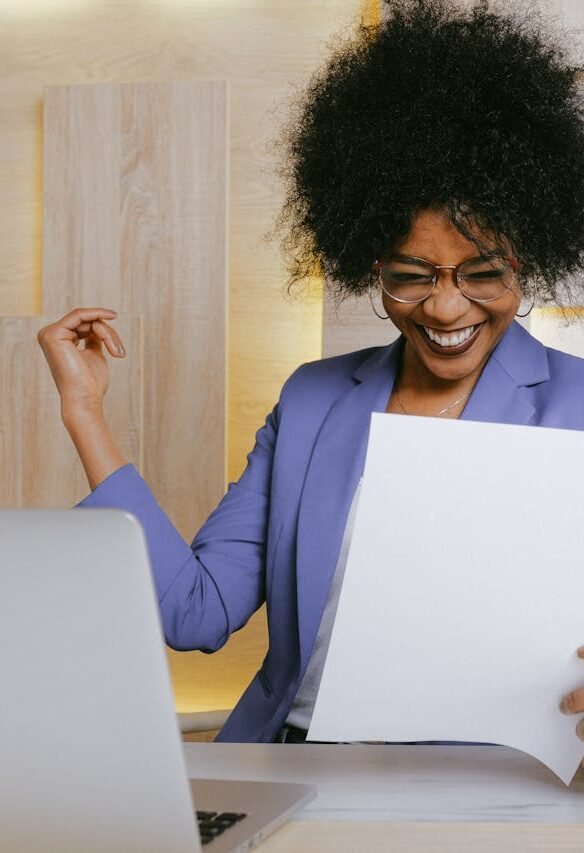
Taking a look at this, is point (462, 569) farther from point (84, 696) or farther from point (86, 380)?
point (86, 380)

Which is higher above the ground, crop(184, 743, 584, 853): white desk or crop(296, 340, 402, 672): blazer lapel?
crop(296, 340, 402, 672): blazer lapel

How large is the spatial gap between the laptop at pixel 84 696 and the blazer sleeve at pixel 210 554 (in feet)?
2.72

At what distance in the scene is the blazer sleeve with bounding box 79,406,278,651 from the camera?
153 centimetres

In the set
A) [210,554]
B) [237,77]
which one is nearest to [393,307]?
[210,554]

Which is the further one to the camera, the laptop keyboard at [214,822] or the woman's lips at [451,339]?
the woman's lips at [451,339]

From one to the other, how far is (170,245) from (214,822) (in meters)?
2.02

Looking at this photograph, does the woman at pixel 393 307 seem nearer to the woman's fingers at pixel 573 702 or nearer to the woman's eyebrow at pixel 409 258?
the woman's eyebrow at pixel 409 258

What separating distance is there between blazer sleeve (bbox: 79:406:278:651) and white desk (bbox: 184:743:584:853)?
13.7 inches

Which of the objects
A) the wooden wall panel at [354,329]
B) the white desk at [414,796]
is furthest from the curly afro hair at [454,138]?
the wooden wall panel at [354,329]

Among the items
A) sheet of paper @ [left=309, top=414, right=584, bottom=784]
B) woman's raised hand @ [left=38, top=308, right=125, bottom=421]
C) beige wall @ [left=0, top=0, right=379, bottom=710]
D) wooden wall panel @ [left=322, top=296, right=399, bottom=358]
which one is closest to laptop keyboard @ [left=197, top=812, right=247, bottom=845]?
sheet of paper @ [left=309, top=414, right=584, bottom=784]

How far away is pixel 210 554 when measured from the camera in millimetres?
1675

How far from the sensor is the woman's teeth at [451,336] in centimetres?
160

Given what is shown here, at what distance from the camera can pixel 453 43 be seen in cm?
164

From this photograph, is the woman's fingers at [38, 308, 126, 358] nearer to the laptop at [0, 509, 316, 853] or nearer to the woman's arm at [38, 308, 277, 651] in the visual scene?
the woman's arm at [38, 308, 277, 651]
